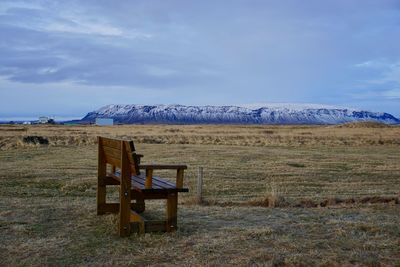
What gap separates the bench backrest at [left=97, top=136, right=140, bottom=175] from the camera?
7543mm

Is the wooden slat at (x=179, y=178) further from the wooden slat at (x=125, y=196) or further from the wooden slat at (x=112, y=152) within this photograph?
the wooden slat at (x=112, y=152)

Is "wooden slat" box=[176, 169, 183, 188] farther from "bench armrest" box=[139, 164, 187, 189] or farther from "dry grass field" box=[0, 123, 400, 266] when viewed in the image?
"dry grass field" box=[0, 123, 400, 266]

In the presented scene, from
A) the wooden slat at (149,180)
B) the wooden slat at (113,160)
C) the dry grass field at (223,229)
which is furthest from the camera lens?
the wooden slat at (149,180)

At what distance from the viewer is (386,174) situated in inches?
776

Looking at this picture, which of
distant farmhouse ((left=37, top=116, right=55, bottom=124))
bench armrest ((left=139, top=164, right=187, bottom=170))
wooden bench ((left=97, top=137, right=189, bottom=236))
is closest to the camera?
wooden bench ((left=97, top=137, right=189, bottom=236))

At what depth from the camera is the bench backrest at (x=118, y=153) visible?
7.54 metres

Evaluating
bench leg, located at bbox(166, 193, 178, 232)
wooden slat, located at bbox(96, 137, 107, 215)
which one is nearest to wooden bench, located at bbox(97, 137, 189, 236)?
bench leg, located at bbox(166, 193, 178, 232)

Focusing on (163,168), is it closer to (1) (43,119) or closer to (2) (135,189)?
(2) (135,189)

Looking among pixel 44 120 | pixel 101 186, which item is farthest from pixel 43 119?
pixel 101 186

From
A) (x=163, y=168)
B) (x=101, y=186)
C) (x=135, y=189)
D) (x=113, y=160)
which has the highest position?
(x=113, y=160)

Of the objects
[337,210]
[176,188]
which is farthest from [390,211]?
[176,188]

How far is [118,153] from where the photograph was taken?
26.8 feet

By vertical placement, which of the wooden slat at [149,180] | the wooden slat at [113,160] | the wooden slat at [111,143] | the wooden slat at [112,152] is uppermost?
the wooden slat at [111,143]

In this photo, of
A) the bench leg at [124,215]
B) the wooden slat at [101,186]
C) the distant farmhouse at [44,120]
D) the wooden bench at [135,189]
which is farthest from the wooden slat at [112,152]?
the distant farmhouse at [44,120]
